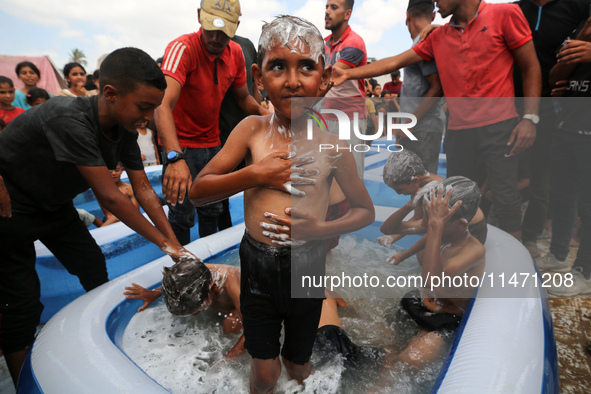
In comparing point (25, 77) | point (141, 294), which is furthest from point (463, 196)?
point (25, 77)

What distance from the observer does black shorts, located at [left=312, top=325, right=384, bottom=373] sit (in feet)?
5.36

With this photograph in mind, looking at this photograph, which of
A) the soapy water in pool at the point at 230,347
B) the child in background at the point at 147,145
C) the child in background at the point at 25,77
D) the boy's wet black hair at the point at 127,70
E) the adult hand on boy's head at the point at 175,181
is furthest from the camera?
the child in background at the point at 147,145

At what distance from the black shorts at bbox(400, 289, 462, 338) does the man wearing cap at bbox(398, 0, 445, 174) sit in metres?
1.02

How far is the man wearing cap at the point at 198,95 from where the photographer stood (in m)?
2.00

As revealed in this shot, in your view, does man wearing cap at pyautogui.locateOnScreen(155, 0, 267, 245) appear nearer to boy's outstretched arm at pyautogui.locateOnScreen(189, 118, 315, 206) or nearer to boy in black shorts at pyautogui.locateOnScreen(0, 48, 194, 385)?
boy in black shorts at pyautogui.locateOnScreen(0, 48, 194, 385)

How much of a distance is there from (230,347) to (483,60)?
2518 mm

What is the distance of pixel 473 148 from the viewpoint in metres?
2.30

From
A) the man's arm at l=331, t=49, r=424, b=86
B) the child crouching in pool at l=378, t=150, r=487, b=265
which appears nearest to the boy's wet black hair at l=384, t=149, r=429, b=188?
the child crouching in pool at l=378, t=150, r=487, b=265

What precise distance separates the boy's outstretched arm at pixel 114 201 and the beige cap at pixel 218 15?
51.2 inches

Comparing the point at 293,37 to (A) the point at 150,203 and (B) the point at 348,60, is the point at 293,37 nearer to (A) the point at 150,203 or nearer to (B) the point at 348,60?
(A) the point at 150,203

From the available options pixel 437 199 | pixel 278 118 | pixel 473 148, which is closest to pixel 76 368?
pixel 278 118

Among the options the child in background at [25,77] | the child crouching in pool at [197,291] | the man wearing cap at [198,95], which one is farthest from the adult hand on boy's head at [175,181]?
the child in background at [25,77]

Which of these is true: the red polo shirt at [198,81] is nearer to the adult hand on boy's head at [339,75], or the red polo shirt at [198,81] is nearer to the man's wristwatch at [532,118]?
the adult hand on boy's head at [339,75]

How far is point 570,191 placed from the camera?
247 cm
